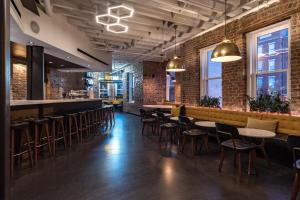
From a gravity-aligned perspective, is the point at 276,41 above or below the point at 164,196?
above

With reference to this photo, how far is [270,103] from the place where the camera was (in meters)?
4.34

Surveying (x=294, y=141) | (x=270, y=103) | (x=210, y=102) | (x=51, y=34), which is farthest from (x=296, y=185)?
(x=51, y=34)

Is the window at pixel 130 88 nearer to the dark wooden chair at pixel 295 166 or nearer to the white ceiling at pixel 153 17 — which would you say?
the white ceiling at pixel 153 17

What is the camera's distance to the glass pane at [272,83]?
4403 millimetres

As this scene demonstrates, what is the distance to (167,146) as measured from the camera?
4.96 m

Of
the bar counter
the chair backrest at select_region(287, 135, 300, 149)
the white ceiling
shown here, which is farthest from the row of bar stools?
the chair backrest at select_region(287, 135, 300, 149)

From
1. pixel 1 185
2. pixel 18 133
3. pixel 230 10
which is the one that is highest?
pixel 230 10

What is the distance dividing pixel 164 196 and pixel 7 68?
7.55ft

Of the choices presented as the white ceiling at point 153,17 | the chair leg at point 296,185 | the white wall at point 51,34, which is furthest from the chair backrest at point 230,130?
the white wall at point 51,34

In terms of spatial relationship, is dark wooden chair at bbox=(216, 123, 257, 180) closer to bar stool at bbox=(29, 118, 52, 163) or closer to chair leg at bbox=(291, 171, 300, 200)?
chair leg at bbox=(291, 171, 300, 200)

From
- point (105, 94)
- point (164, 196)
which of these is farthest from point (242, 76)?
point (105, 94)

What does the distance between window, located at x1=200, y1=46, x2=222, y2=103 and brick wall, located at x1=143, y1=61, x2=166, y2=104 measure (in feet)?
15.5

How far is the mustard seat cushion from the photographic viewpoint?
13.1 feet

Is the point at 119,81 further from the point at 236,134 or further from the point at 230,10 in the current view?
the point at 236,134
